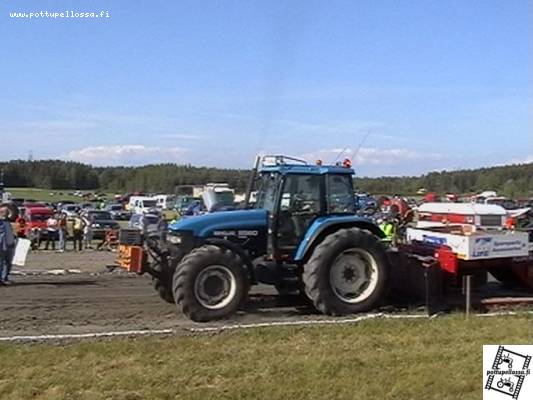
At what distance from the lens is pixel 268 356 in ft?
24.5

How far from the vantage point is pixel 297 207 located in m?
10.8

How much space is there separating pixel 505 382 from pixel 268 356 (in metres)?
2.26

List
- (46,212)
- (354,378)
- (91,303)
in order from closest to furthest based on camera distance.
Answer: (354,378), (91,303), (46,212)

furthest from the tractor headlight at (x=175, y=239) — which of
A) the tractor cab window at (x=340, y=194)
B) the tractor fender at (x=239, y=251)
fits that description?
the tractor cab window at (x=340, y=194)

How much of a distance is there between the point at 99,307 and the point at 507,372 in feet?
20.5

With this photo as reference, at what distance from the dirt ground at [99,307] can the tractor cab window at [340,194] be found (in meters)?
1.48

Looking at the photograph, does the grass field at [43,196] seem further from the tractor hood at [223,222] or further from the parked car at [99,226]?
the tractor hood at [223,222]

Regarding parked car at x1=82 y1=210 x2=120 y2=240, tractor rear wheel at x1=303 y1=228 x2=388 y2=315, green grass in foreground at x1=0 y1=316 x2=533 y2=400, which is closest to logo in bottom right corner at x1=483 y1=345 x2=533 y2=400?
green grass in foreground at x1=0 y1=316 x2=533 y2=400

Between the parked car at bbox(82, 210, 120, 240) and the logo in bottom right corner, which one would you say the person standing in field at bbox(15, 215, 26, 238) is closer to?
the parked car at bbox(82, 210, 120, 240)

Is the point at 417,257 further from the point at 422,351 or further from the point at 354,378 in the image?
the point at 354,378

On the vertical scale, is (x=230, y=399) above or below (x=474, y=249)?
below

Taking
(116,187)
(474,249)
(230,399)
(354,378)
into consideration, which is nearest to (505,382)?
(354,378)

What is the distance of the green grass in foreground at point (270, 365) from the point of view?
251 inches

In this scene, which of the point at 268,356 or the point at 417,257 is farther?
the point at 417,257
